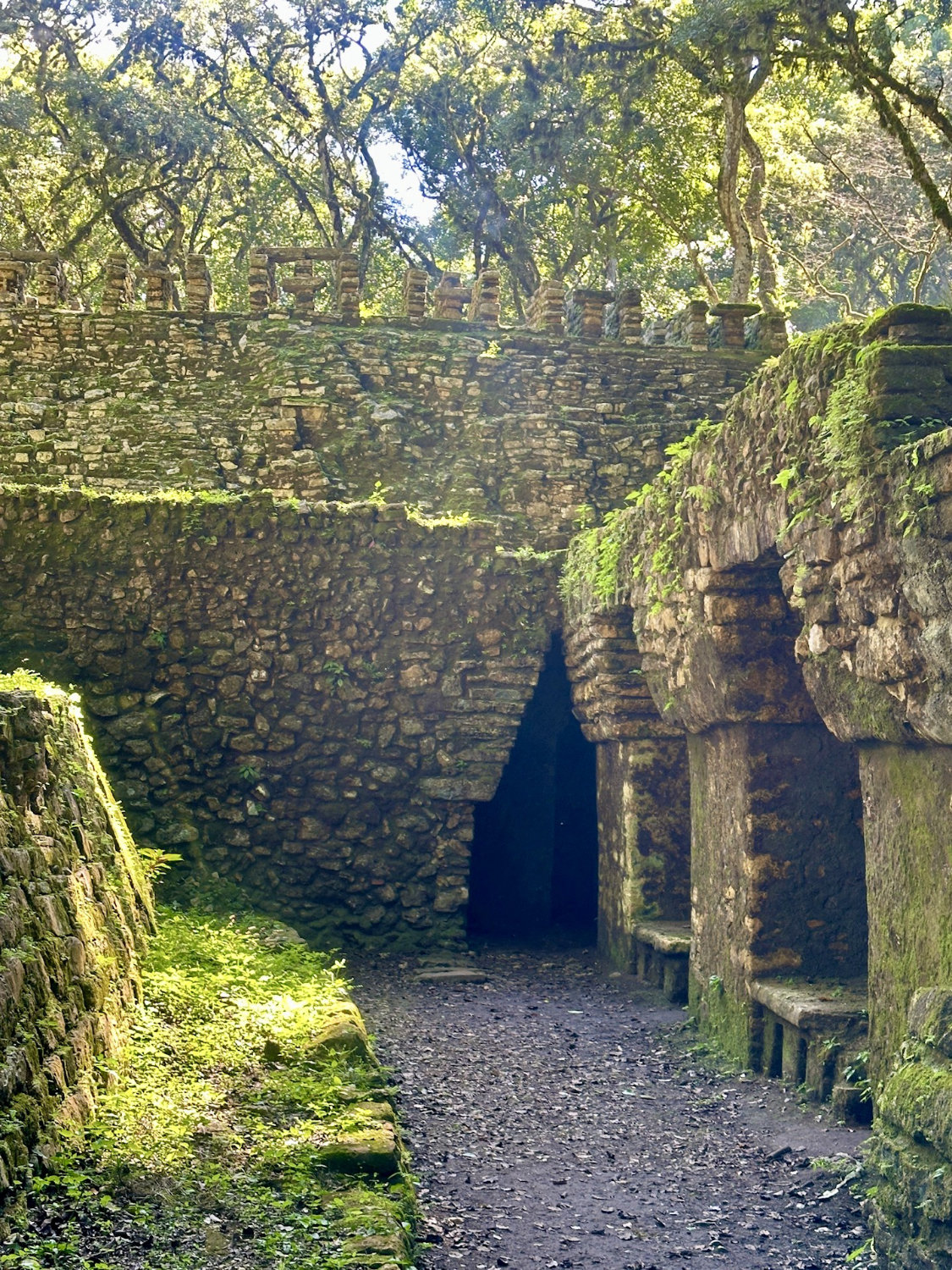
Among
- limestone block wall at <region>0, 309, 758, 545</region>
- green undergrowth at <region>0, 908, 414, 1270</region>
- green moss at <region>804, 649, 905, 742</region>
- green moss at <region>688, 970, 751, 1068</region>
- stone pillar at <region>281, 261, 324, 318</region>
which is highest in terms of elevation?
stone pillar at <region>281, 261, 324, 318</region>

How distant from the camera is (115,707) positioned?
9562 millimetres

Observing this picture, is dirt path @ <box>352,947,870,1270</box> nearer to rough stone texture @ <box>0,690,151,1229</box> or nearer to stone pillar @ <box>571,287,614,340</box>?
rough stone texture @ <box>0,690,151,1229</box>

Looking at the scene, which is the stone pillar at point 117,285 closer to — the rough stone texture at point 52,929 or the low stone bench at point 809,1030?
the rough stone texture at point 52,929

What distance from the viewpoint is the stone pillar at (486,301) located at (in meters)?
15.9

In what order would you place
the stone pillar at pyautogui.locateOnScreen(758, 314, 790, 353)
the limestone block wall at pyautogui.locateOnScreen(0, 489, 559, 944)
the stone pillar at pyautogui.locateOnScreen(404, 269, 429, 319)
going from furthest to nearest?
the stone pillar at pyautogui.locateOnScreen(758, 314, 790, 353), the stone pillar at pyautogui.locateOnScreen(404, 269, 429, 319), the limestone block wall at pyautogui.locateOnScreen(0, 489, 559, 944)

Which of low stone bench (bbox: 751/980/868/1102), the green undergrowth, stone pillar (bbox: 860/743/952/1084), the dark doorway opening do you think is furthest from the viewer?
the dark doorway opening

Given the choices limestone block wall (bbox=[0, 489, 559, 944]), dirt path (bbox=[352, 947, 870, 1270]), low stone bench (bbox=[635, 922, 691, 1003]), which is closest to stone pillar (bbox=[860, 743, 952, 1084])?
dirt path (bbox=[352, 947, 870, 1270])

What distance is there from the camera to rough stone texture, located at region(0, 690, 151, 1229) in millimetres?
3955

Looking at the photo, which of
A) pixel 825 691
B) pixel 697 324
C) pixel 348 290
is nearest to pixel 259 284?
pixel 348 290

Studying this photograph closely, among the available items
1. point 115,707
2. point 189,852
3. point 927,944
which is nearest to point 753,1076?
point 927,944

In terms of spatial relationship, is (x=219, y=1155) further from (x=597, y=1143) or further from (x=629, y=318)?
(x=629, y=318)

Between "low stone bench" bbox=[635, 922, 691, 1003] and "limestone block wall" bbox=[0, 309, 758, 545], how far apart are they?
558 cm

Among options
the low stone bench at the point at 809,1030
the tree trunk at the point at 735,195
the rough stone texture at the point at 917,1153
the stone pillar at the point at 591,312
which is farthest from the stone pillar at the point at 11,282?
the rough stone texture at the point at 917,1153

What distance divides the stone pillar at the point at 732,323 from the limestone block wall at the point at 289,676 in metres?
7.15
